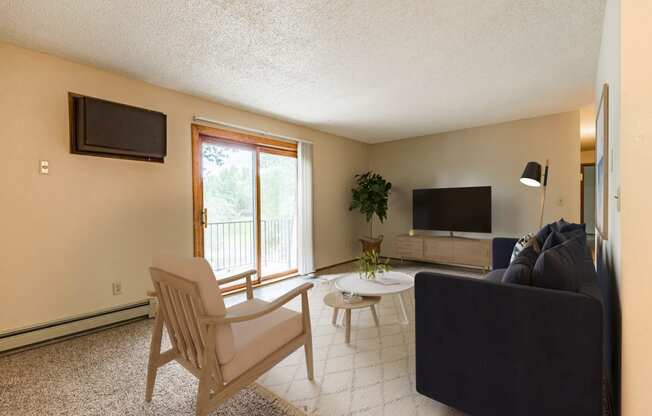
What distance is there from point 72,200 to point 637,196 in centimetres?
375

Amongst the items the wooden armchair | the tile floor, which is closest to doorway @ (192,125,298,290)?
the tile floor

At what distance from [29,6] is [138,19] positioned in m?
0.63

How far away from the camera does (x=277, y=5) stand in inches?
74.3

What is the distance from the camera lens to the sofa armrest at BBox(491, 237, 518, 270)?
3.20m

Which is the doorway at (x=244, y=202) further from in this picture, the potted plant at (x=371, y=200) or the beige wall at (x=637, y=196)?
the beige wall at (x=637, y=196)

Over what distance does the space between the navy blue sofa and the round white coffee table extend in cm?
85

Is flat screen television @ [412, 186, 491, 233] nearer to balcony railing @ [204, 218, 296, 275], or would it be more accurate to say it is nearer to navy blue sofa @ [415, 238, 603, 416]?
balcony railing @ [204, 218, 296, 275]

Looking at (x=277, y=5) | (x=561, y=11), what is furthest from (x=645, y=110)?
(x=277, y=5)

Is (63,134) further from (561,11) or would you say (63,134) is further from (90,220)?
(561,11)

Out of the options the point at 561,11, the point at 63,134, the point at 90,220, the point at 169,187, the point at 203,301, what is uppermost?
the point at 561,11

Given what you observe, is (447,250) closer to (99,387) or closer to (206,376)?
(206,376)

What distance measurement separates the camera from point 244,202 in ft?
13.5

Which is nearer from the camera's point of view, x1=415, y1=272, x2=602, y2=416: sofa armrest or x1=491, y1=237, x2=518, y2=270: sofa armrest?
x1=415, y1=272, x2=602, y2=416: sofa armrest

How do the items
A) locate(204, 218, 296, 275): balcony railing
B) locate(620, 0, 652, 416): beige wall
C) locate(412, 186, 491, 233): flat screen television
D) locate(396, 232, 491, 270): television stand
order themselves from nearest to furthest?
1. locate(620, 0, 652, 416): beige wall
2. locate(204, 218, 296, 275): balcony railing
3. locate(396, 232, 491, 270): television stand
4. locate(412, 186, 491, 233): flat screen television
